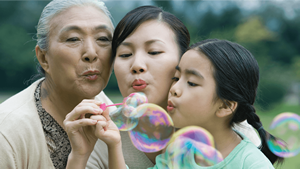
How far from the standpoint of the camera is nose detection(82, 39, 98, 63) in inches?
91.7

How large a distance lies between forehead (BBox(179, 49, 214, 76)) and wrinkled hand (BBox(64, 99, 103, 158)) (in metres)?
0.64

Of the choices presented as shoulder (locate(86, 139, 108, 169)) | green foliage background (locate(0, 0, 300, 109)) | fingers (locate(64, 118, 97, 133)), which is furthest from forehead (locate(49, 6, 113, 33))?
green foliage background (locate(0, 0, 300, 109))

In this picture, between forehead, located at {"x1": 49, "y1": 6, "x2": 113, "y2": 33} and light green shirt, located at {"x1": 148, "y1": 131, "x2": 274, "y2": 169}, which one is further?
forehead, located at {"x1": 49, "y1": 6, "x2": 113, "y2": 33}

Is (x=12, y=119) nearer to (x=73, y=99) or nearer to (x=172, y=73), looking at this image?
(x=73, y=99)

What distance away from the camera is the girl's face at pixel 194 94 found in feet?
6.25

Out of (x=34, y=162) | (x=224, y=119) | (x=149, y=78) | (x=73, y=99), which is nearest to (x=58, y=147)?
(x=34, y=162)

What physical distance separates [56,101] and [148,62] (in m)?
1.03

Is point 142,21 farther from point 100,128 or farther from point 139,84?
point 100,128

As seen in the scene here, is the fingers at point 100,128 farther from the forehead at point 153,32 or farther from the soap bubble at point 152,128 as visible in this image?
the forehead at point 153,32

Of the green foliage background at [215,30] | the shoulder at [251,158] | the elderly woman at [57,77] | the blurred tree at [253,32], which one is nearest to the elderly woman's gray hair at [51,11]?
the elderly woman at [57,77]

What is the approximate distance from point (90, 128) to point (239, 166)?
1.02 m

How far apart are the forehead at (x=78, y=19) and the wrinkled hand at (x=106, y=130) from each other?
84 centimetres

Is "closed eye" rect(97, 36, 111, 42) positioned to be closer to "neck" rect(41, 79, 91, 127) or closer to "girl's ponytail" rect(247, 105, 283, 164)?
"neck" rect(41, 79, 91, 127)

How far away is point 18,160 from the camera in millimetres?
2266
